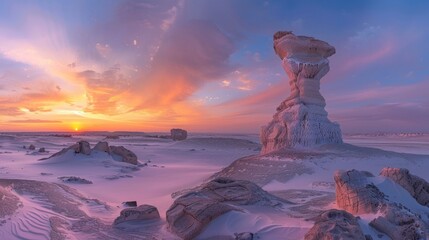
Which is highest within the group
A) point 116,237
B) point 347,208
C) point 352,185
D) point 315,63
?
point 315,63

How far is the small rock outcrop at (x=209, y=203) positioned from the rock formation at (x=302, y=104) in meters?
9.12

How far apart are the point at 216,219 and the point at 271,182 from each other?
6.85m

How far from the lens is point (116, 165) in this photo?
76.1ft

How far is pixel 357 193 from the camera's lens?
26.1 feet

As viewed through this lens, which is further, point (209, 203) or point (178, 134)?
point (178, 134)

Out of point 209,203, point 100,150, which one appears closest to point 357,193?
point 209,203

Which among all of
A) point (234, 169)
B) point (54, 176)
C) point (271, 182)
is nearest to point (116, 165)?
point (54, 176)

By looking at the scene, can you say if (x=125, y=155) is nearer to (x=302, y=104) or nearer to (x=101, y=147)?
(x=101, y=147)

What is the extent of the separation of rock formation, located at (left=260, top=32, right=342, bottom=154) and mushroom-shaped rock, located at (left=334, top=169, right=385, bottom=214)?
9.48m

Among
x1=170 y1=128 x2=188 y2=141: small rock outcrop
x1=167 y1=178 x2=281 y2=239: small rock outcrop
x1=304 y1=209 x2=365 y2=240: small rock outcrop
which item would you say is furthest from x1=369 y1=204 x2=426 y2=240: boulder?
x1=170 y1=128 x2=188 y2=141: small rock outcrop

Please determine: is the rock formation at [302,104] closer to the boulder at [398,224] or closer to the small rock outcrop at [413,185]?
the small rock outcrop at [413,185]

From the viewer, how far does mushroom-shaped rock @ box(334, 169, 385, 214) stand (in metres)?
7.62

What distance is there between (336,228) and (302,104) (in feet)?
43.9

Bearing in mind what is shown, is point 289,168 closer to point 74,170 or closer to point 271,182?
point 271,182
